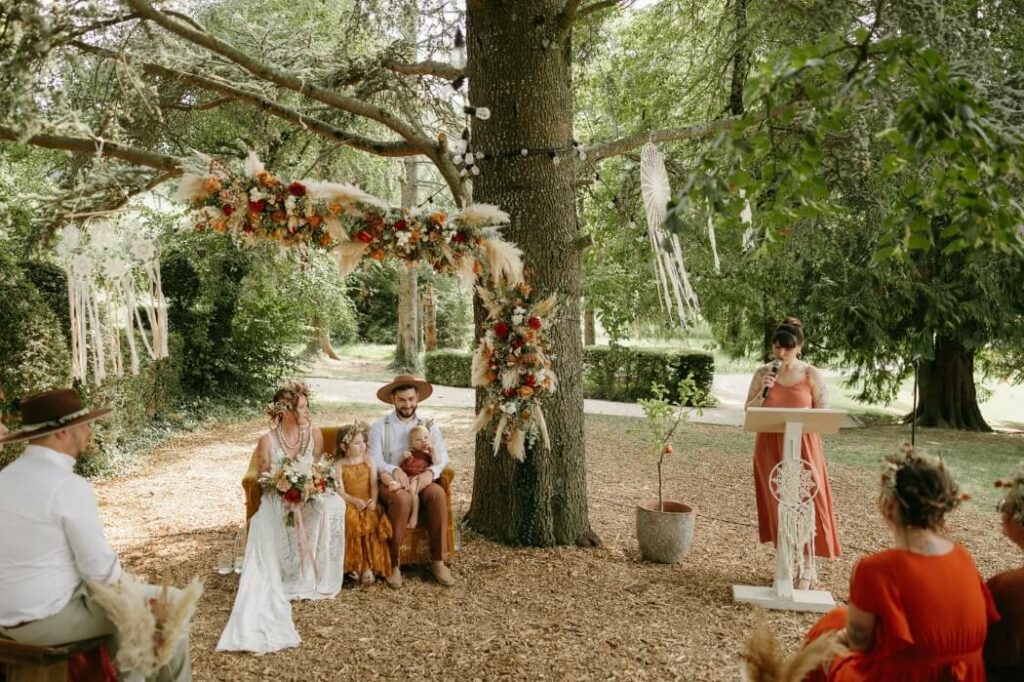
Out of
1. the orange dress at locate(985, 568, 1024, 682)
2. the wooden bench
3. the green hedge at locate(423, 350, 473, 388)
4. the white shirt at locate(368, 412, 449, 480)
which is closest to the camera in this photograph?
the orange dress at locate(985, 568, 1024, 682)

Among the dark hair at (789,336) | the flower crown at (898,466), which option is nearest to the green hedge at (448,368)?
the dark hair at (789,336)

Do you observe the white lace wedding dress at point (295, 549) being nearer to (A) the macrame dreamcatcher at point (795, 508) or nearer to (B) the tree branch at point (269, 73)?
(B) the tree branch at point (269, 73)

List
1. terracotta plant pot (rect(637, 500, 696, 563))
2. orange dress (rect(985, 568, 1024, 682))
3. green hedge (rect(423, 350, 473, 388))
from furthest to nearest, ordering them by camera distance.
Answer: green hedge (rect(423, 350, 473, 388)) < terracotta plant pot (rect(637, 500, 696, 563)) < orange dress (rect(985, 568, 1024, 682))

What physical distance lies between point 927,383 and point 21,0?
1429 cm

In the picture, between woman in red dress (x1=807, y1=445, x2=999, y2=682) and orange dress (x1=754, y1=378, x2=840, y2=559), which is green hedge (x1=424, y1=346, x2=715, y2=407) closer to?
orange dress (x1=754, y1=378, x2=840, y2=559)

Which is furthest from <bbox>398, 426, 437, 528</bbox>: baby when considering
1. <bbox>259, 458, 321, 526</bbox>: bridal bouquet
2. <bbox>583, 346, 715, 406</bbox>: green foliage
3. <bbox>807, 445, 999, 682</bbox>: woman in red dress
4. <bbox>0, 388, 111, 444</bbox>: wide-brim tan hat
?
<bbox>583, 346, 715, 406</bbox>: green foliage

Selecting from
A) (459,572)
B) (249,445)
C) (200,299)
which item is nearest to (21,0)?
(459,572)

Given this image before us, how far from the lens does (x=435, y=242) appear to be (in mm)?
4855

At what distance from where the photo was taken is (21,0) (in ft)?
15.3

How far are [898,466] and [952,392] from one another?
12535mm

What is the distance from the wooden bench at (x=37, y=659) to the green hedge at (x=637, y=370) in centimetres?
1325

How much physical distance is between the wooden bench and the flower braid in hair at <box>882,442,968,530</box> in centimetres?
296

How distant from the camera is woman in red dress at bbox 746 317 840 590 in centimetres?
499

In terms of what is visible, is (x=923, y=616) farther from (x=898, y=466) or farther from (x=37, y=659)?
(x=37, y=659)
